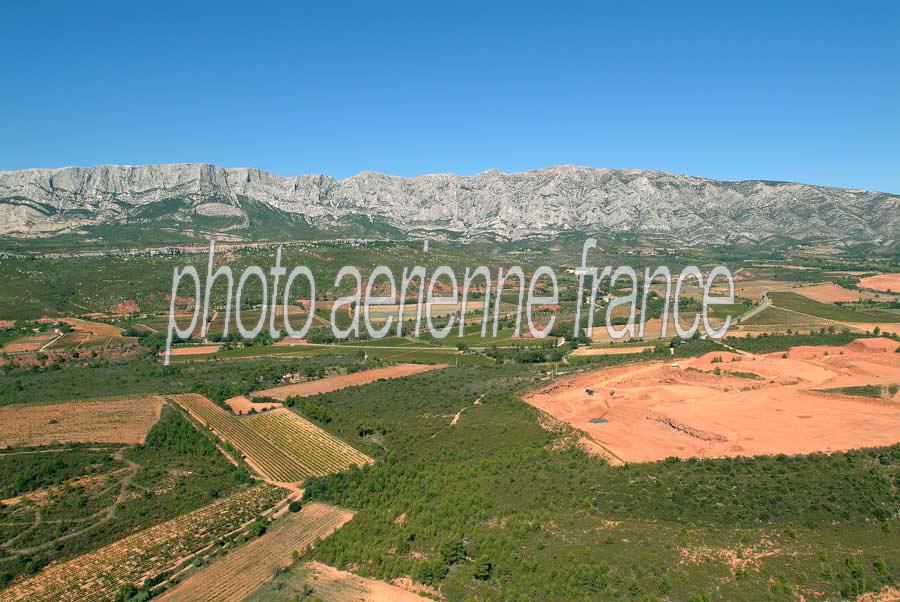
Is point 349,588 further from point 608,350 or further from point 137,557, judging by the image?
point 608,350

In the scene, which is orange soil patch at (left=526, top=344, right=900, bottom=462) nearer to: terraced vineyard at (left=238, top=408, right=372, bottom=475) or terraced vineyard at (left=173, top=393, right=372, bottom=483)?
terraced vineyard at (left=238, top=408, right=372, bottom=475)

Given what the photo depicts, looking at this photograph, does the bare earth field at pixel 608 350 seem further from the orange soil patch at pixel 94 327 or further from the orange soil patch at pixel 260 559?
the orange soil patch at pixel 94 327

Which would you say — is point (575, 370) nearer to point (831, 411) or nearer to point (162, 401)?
point (831, 411)

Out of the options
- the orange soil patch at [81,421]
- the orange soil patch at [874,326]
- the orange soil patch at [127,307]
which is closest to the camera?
the orange soil patch at [81,421]

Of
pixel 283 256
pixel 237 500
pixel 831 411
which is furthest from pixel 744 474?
pixel 283 256

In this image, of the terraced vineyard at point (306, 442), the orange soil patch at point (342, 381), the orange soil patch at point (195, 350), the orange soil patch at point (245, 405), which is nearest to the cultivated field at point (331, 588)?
the terraced vineyard at point (306, 442)

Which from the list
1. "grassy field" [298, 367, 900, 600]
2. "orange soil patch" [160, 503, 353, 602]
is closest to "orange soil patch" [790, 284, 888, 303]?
"grassy field" [298, 367, 900, 600]
